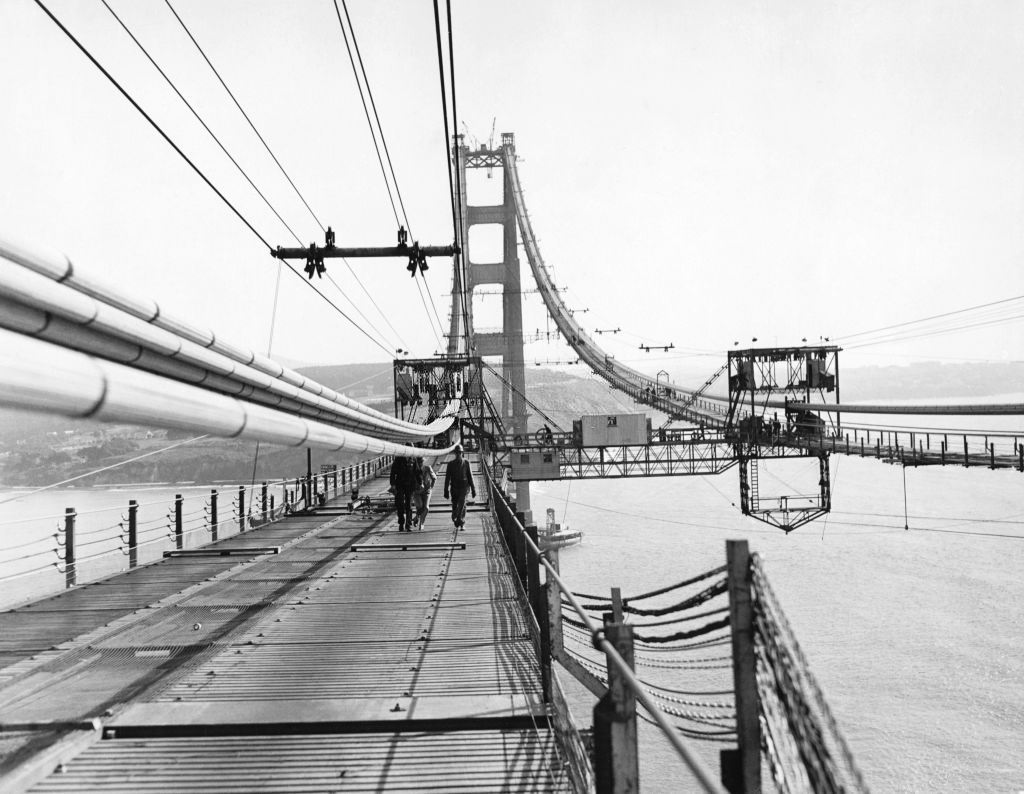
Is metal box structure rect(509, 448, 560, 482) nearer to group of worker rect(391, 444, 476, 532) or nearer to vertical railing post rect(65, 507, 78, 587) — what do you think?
group of worker rect(391, 444, 476, 532)

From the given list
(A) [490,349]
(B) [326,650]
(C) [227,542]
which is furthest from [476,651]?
(A) [490,349]

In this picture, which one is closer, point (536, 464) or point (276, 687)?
point (276, 687)

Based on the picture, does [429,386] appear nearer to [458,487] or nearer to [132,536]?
[458,487]

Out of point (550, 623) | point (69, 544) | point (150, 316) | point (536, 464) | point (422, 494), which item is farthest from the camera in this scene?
point (536, 464)

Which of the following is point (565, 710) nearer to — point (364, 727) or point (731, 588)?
point (364, 727)

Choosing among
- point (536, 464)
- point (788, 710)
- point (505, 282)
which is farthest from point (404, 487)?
point (505, 282)

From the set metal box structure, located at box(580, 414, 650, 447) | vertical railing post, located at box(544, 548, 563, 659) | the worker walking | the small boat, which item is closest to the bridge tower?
the small boat
